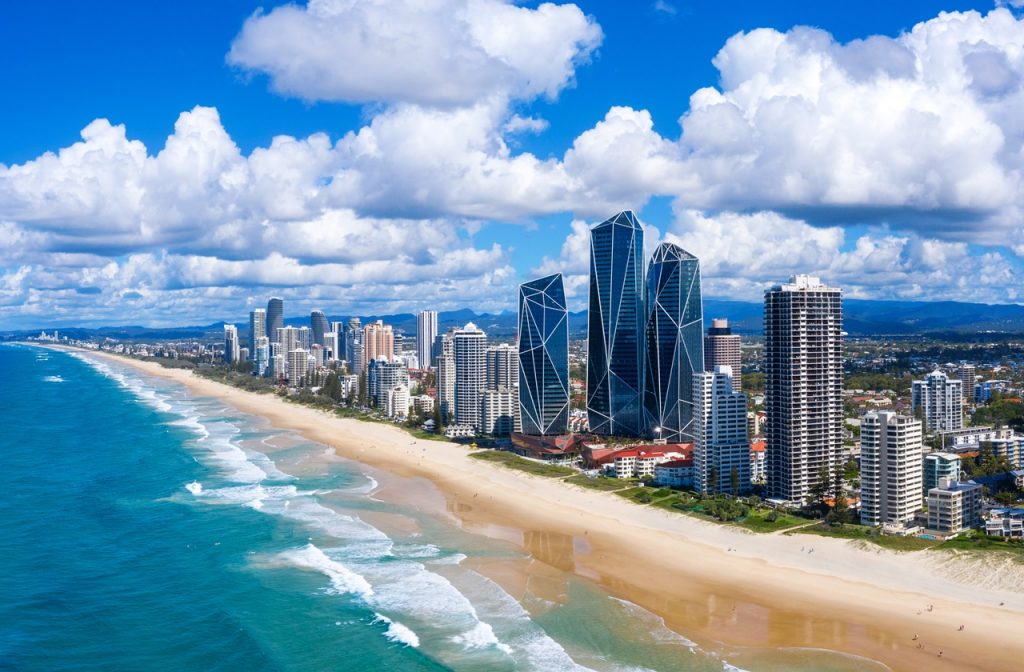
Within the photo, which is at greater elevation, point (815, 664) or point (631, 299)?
point (631, 299)

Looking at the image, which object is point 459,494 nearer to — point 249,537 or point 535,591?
point 249,537

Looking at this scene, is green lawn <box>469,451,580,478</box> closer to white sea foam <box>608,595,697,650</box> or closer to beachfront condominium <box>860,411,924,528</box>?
beachfront condominium <box>860,411,924,528</box>

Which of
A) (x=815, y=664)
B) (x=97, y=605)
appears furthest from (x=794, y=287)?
(x=97, y=605)

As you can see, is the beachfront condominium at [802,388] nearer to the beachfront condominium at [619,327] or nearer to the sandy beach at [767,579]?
the sandy beach at [767,579]

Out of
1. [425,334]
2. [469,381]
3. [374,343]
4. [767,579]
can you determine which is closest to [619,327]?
[469,381]

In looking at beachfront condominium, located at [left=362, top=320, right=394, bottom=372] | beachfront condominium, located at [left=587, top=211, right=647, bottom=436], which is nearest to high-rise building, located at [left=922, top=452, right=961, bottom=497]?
beachfront condominium, located at [left=587, top=211, right=647, bottom=436]

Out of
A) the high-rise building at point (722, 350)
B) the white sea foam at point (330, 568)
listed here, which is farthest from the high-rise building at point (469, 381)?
the white sea foam at point (330, 568)
